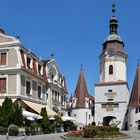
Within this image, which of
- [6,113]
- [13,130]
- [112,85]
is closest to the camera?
[13,130]

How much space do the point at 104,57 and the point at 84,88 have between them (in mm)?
9606

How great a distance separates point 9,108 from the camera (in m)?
38.5

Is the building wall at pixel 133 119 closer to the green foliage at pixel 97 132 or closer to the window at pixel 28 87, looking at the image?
the window at pixel 28 87

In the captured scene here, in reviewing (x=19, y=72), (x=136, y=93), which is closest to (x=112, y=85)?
(x=136, y=93)

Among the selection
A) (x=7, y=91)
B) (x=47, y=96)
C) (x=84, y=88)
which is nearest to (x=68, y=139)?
(x=7, y=91)

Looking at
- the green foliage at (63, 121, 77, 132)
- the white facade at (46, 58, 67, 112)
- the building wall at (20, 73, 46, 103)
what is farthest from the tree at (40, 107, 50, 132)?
the white facade at (46, 58, 67, 112)

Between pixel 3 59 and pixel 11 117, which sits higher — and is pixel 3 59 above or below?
above

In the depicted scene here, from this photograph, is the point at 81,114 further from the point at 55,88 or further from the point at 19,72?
the point at 19,72

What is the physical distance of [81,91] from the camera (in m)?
82.9

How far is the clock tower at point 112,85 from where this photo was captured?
75000 mm

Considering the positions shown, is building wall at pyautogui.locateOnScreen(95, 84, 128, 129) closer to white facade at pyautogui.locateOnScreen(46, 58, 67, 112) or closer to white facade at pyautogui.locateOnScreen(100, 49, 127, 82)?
white facade at pyautogui.locateOnScreen(100, 49, 127, 82)

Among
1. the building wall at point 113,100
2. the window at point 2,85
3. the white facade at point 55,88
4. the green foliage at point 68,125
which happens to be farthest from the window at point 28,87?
the building wall at point 113,100

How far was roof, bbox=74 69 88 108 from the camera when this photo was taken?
80562 millimetres

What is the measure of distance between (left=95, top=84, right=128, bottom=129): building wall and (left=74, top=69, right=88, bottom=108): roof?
465 centimetres
